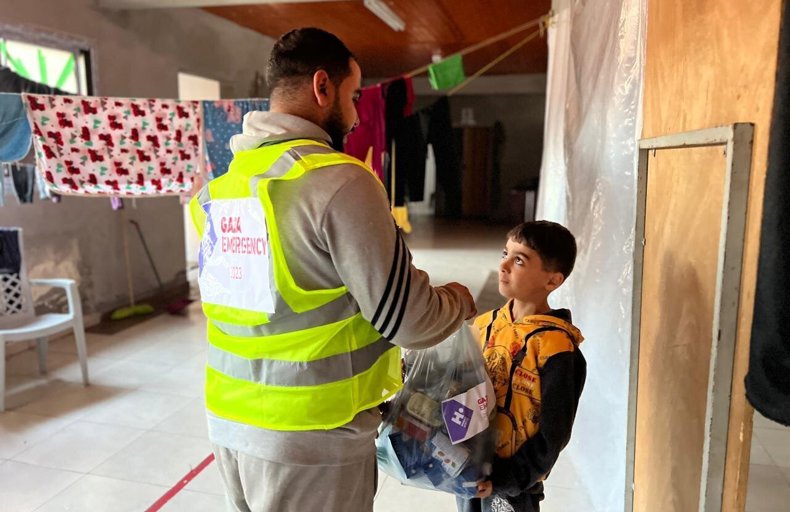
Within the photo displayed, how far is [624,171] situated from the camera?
177 centimetres

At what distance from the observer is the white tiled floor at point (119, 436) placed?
7.43ft

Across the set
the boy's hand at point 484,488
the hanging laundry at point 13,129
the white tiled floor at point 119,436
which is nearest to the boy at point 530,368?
the boy's hand at point 484,488

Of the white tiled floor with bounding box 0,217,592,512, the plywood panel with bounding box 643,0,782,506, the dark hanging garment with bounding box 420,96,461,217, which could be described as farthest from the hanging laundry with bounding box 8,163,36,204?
the plywood panel with bounding box 643,0,782,506

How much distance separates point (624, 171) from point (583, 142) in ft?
1.54

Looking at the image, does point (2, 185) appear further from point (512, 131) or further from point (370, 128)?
point (512, 131)

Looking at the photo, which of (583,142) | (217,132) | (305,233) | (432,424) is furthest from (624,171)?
(217,132)

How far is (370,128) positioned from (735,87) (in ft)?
10.3

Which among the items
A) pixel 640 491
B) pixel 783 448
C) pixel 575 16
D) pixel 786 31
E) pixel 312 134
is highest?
pixel 575 16

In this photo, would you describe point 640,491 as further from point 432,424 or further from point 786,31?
point 786,31

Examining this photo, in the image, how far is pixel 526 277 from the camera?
135 centimetres

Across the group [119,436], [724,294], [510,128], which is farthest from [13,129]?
[510,128]

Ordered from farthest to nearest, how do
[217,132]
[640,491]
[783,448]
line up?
[217,132]
[783,448]
[640,491]

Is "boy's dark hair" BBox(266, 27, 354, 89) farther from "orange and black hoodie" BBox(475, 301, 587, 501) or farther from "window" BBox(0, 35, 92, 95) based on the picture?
"window" BBox(0, 35, 92, 95)

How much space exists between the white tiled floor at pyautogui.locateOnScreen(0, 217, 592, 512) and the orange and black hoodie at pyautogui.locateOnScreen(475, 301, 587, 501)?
1.10 metres
